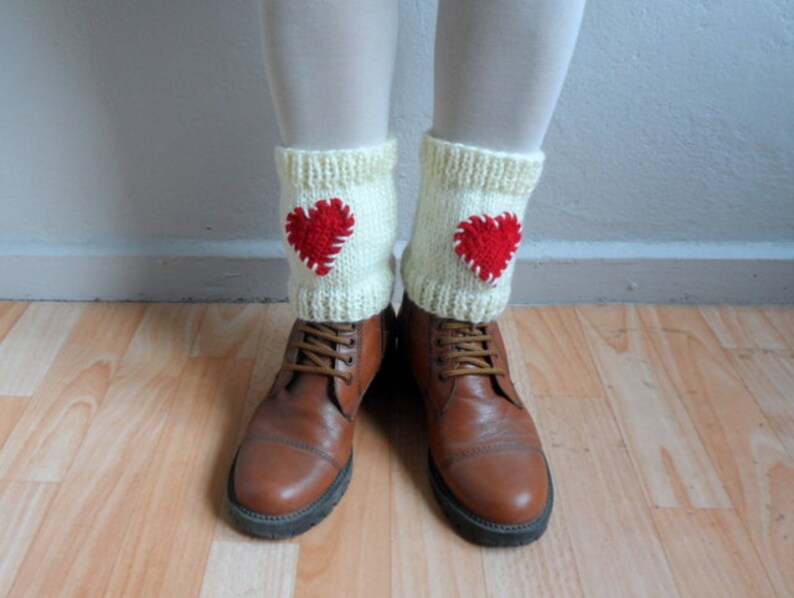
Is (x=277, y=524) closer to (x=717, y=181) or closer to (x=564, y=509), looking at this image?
(x=564, y=509)

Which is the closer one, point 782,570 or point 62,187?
point 782,570

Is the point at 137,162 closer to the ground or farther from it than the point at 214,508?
farther from it

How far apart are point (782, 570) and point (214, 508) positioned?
0.49 m

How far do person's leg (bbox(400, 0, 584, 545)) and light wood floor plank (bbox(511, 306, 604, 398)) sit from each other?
4.9 inches

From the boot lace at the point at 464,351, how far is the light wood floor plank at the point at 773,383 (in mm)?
312

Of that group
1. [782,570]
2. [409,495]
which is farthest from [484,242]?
[782,570]

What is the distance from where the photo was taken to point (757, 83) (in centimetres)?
84

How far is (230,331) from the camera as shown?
0.89 metres

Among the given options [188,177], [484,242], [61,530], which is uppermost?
[484,242]

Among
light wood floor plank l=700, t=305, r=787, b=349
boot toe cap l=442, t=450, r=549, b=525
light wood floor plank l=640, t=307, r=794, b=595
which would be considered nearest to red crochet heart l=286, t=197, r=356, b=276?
boot toe cap l=442, t=450, r=549, b=525

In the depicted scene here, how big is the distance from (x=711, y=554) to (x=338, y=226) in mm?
422

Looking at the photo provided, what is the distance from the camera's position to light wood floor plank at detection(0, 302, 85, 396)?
799 millimetres

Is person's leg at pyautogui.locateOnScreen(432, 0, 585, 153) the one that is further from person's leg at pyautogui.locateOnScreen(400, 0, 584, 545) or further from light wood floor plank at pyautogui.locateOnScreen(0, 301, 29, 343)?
light wood floor plank at pyautogui.locateOnScreen(0, 301, 29, 343)

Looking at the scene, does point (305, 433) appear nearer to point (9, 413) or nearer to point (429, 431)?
point (429, 431)
